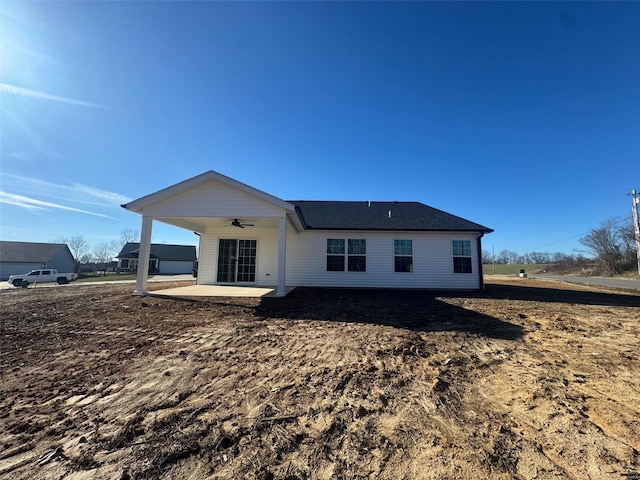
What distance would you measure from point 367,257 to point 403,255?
1.69 metres

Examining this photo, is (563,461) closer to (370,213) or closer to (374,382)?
(374,382)

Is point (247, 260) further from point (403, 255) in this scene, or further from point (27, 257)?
point (27, 257)

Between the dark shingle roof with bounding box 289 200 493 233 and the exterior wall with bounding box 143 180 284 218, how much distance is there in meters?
2.57

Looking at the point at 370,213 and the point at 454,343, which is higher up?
the point at 370,213

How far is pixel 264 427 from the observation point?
2348mm

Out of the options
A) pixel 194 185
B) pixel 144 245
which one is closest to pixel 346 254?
pixel 194 185

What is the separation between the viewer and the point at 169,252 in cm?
4334

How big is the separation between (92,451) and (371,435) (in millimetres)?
2140

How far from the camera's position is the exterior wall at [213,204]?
9531mm

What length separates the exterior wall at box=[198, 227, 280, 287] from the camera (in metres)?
13.0

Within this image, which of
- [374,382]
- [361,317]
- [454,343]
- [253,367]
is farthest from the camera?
[361,317]

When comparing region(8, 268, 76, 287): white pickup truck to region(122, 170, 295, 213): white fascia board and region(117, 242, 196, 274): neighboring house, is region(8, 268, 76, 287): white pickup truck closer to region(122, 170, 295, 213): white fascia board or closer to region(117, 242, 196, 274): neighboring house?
Result: region(117, 242, 196, 274): neighboring house

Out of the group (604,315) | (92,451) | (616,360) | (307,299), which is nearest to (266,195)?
(307,299)

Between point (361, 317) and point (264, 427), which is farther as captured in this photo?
point (361, 317)
